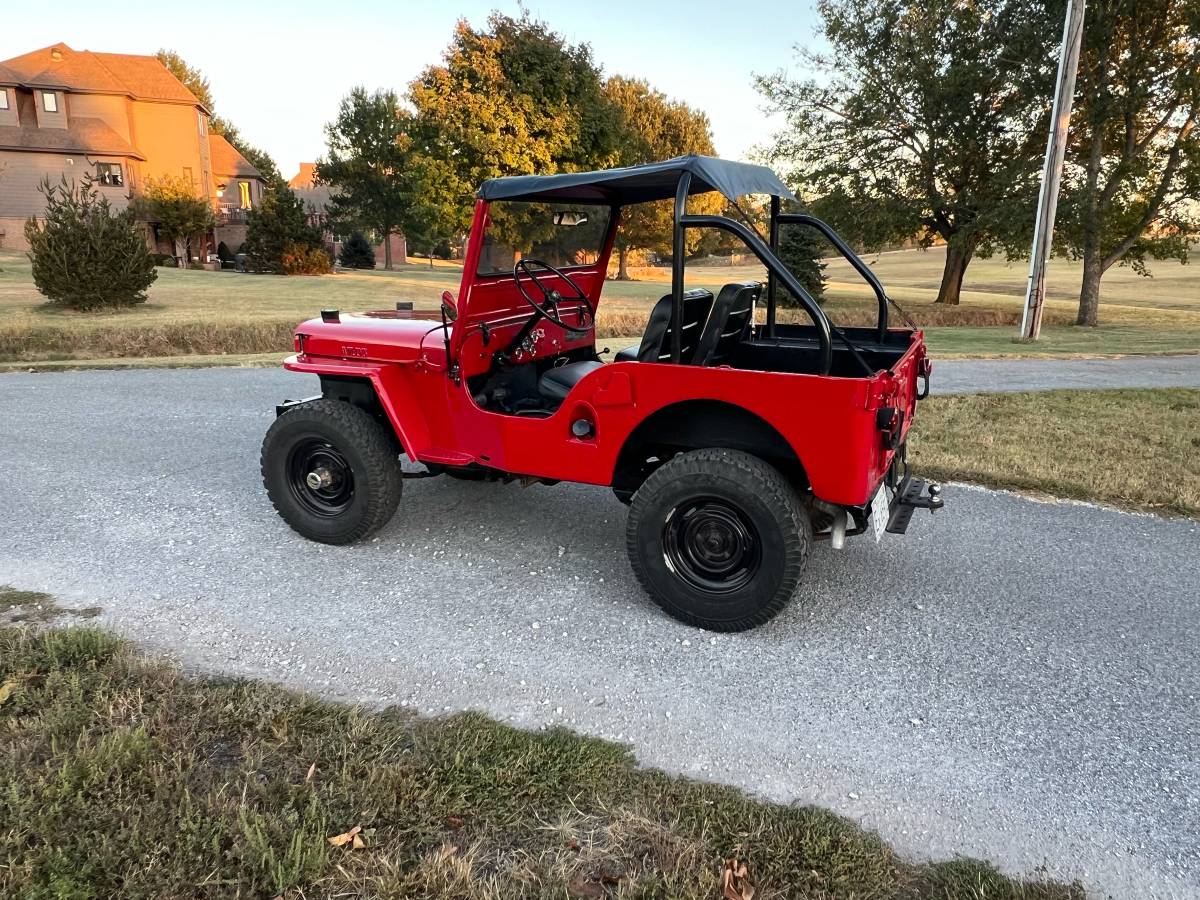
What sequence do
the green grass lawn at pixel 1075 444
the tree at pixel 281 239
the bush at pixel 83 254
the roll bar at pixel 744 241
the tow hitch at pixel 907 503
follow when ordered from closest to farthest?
the roll bar at pixel 744 241, the tow hitch at pixel 907 503, the green grass lawn at pixel 1075 444, the bush at pixel 83 254, the tree at pixel 281 239

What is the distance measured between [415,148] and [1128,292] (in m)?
31.6

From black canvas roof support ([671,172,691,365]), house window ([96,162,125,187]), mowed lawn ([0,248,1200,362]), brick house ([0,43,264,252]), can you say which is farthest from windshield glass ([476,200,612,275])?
house window ([96,162,125,187])

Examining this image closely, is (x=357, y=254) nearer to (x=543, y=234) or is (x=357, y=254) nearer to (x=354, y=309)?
(x=354, y=309)

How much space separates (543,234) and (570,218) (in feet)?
0.73

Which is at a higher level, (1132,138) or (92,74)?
(92,74)

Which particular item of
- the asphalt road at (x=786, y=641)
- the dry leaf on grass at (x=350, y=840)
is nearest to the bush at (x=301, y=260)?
Answer: the asphalt road at (x=786, y=641)

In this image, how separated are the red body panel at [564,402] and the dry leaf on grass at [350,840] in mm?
1948

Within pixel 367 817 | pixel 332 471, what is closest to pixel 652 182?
pixel 332 471

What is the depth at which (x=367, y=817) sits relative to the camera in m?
2.31

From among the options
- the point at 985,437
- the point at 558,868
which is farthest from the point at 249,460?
the point at 985,437

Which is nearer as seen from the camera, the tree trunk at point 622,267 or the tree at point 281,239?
the tree at point 281,239

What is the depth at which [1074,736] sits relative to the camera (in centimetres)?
284

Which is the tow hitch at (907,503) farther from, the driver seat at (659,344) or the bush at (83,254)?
the bush at (83,254)

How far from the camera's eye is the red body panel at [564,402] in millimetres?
3229
